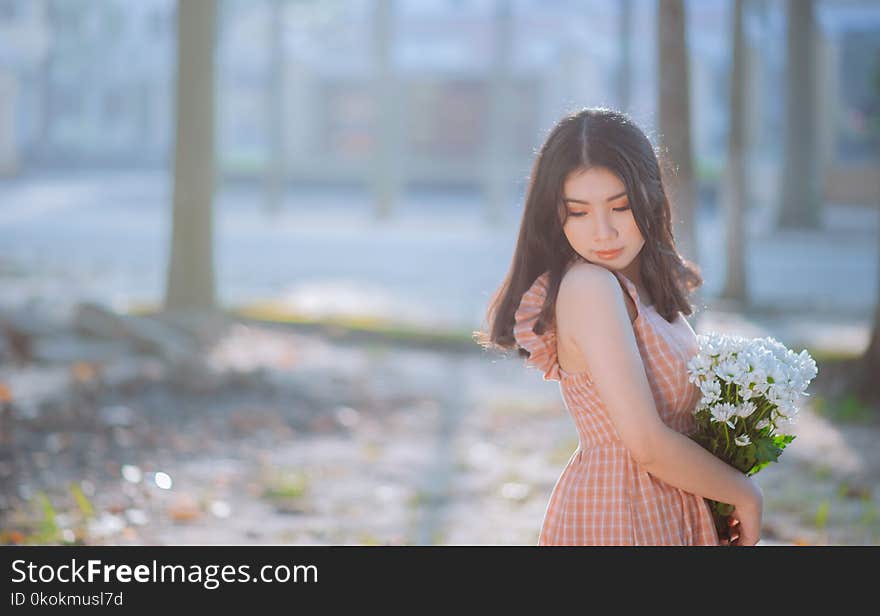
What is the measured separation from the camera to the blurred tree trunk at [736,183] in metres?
13.4

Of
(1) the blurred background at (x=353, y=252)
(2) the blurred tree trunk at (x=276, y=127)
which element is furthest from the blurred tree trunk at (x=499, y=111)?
(2) the blurred tree trunk at (x=276, y=127)

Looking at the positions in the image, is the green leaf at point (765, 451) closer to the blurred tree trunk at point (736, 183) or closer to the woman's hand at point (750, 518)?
the woman's hand at point (750, 518)

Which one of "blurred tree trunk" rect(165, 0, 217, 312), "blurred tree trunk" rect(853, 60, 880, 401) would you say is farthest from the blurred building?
"blurred tree trunk" rect(853, 60, 880, 401)

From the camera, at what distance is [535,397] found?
30.4 feet

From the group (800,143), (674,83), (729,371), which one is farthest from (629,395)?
(800,143)

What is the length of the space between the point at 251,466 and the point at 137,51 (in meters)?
37.7

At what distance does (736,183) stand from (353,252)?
354 inches

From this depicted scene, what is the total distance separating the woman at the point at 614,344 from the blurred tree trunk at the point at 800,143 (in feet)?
72.0

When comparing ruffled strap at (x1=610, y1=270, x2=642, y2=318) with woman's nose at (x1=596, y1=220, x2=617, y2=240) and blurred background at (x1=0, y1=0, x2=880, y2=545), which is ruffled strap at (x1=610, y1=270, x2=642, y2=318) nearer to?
woman's nose at (x1=596, y1=220, x2=617, y2=240)

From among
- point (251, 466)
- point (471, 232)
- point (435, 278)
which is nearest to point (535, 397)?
point (251, 466)

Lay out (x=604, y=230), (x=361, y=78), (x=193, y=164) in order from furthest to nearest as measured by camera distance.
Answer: (x=361, y=78) < (x=193, y=164) < (x=604, y=230)

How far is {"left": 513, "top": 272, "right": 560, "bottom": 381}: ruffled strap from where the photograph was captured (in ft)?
8.00

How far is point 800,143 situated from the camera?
79.0 ft

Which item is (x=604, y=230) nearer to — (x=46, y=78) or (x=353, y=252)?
(x=353, y=252)
